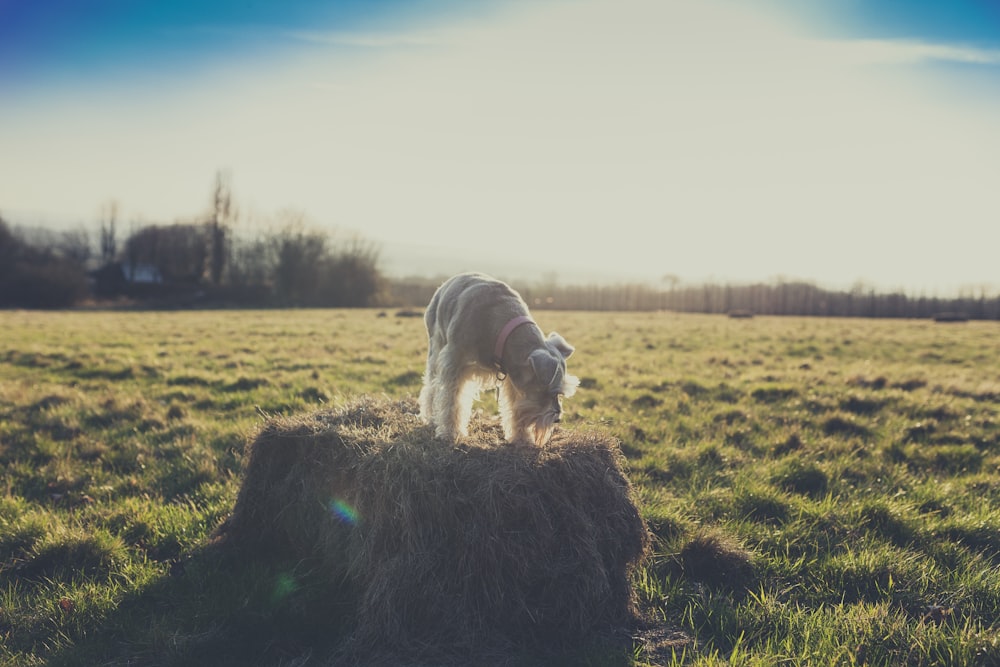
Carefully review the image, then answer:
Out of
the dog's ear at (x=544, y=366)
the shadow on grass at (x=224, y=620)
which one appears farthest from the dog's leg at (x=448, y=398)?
the shadow on grass at (x=224, y=620)

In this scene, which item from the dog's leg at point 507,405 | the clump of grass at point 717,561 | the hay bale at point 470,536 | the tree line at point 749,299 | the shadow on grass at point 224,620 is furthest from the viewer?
the tree line at point 749,299

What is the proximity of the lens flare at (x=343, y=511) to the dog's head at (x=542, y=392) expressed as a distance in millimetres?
1471

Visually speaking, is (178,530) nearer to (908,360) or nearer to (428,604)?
(428,604)

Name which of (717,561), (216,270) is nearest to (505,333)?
(717,561)

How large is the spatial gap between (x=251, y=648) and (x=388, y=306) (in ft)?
167

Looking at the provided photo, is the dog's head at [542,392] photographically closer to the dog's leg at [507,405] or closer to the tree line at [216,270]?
the dog's leg at [507,405]

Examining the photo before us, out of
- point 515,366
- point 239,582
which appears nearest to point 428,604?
point 239,582

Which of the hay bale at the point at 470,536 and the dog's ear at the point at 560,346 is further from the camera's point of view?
the dog's ear at the point at 560,346

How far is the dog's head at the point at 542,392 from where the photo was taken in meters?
4.43

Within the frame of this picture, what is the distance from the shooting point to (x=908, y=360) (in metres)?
16.8

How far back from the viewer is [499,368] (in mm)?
5305

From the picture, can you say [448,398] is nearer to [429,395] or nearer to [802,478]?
[429,395]

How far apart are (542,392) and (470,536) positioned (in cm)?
145

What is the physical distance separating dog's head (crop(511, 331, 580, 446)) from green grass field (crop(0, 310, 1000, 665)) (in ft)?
4.46
